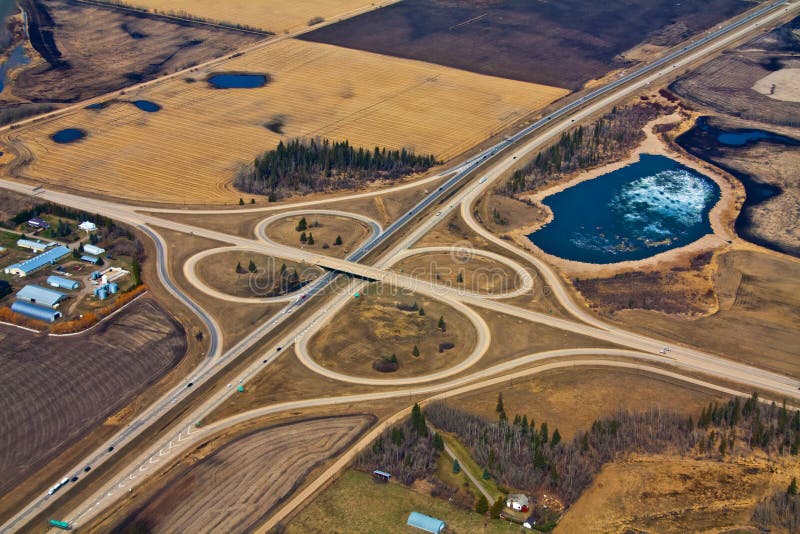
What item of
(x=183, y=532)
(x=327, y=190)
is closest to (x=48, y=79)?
(x=327, y=190)

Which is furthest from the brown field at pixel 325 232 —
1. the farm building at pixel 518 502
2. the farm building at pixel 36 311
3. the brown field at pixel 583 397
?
the farm building at pixel 518 502

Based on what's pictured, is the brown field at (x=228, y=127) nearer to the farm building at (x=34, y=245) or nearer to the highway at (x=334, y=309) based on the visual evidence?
the highway at (x=334, y=309)

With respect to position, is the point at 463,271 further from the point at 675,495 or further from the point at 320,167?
the point at 675,495

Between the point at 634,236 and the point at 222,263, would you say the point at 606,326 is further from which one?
the point at 222,263

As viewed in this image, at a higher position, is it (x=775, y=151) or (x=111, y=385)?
(x=775, y=151)

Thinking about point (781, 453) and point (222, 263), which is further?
point (222, 263)

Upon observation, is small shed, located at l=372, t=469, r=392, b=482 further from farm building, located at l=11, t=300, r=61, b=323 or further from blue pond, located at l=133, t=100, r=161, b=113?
blue pond, located at l=133, t=100, r=161, b=113

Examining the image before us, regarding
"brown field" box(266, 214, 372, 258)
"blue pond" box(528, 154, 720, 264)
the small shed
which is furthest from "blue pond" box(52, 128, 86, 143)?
the small shed
